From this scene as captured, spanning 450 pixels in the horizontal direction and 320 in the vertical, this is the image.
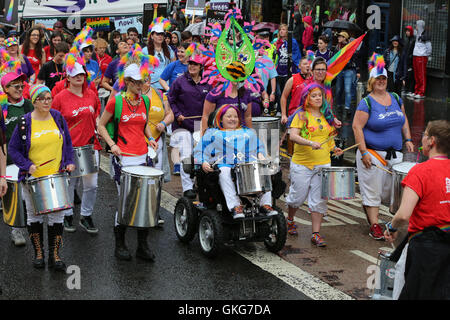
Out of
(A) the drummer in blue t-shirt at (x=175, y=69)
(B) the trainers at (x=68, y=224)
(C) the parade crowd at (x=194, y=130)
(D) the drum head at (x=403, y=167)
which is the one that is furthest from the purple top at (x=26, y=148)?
(A) the drummer in blue t-shirt at (x=175, y=69)

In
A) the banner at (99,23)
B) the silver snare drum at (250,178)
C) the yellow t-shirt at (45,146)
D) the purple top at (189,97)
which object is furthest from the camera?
the banner at (99,23)

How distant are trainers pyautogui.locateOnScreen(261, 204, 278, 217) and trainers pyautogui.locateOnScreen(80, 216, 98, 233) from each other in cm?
197

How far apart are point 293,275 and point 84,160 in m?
2.58

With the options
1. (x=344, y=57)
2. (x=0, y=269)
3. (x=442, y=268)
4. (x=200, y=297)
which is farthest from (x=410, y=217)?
(x=344, y=57)

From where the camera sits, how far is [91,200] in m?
8.16

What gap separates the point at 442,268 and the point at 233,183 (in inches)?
110

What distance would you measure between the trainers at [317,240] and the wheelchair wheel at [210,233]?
3.77 feet

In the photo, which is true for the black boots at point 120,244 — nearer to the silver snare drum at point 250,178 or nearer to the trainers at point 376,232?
the silver snare drum at point 250,178

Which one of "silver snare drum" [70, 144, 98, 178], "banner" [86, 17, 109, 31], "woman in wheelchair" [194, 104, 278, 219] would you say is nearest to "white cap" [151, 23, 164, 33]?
"silver snare drum" [70, 144, 98, 178]

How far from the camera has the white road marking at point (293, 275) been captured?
20.4 feet

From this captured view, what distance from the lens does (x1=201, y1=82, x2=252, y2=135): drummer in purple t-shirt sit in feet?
26.7

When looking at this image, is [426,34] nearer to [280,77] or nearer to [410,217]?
[280,77]

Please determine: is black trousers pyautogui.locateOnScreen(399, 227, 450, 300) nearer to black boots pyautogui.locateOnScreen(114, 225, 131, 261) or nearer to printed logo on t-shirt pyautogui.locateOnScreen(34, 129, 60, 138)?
black boots pyautogui.locateOnScreen(114, 225, 131, 261)

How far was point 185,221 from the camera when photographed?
7715mm
